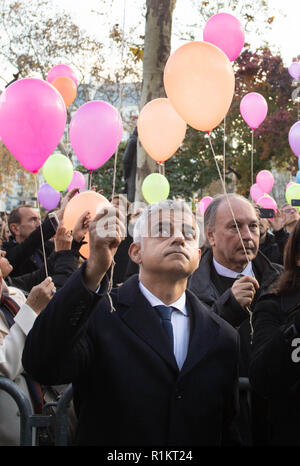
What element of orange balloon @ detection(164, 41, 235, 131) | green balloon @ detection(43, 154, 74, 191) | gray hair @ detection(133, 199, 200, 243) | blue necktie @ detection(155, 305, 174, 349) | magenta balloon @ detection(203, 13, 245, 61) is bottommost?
blue necktie @ detection(155, 305, 174, 349)

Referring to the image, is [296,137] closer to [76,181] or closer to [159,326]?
[76,181]

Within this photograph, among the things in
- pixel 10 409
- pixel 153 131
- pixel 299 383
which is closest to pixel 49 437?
pixel 10 409

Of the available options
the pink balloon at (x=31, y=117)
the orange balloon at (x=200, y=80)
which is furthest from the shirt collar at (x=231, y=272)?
the pink balloon at (x=31, y=117)

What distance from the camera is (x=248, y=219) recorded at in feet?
10.3

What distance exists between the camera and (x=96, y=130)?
14.3ft

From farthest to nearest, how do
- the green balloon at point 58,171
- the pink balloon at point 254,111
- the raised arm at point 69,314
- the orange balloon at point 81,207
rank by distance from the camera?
the pink balloon at point 254,111 < the green balloon at point 58,171 < the orange balloon at point 81,207 < the raised arm at point 69,314

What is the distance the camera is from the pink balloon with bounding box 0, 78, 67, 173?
128 inches

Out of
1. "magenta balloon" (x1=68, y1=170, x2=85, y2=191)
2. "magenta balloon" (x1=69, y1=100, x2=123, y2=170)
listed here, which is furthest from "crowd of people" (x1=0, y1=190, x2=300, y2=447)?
"magenta balloon" (x1=68, y1=170, x2=85, y2=191)

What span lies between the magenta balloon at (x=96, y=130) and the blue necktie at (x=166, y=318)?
2499 millimetres

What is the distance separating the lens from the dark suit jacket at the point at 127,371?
1727 millimetres

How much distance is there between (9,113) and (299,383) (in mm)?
2285

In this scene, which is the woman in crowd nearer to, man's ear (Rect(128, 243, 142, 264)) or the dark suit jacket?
the dark suit jacket

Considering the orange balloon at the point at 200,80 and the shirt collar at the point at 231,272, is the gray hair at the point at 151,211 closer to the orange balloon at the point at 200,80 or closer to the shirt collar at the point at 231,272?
the shirt collar at the point at 231,272
